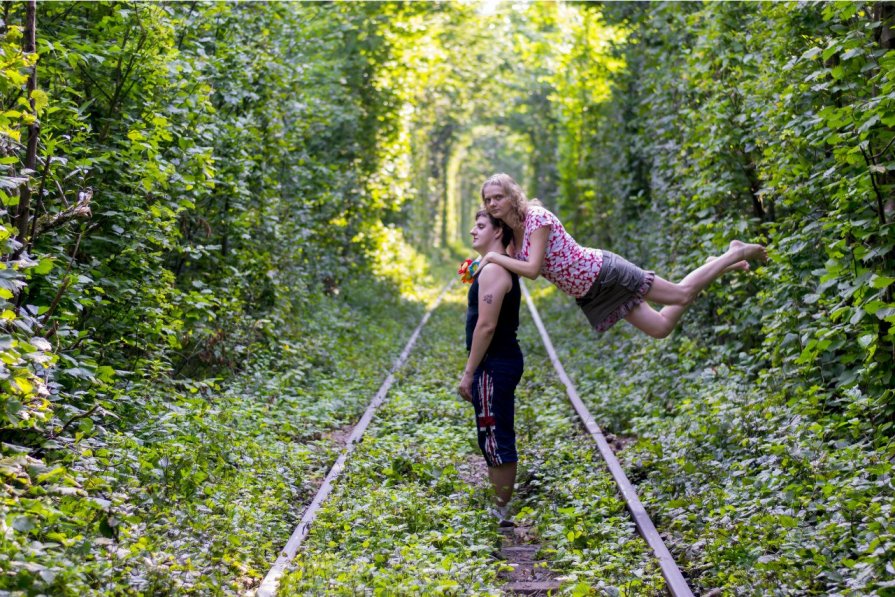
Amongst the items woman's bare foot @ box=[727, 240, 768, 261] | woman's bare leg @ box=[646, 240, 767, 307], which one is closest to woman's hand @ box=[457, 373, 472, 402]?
woman's bare leg @ box=[646, 240, 767, 307]

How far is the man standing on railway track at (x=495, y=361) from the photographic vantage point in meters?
5.96

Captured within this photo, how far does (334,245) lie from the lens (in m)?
17.9

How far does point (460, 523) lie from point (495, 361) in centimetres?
112

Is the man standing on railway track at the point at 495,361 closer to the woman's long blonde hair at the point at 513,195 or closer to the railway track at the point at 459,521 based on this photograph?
the woman's long blonde hair at the point at 513,195

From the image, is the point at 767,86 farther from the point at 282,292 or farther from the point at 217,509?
the point at 282,292

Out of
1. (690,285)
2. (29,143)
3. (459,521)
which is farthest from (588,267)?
(29,143)

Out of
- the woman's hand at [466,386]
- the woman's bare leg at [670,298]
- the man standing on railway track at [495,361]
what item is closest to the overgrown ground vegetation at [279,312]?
the man standing on railway track at [495,361]

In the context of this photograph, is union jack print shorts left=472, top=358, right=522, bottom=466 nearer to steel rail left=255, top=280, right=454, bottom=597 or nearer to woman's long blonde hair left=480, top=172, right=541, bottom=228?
woman's long blonde hair left=480, top=172, right=541, bottom=228

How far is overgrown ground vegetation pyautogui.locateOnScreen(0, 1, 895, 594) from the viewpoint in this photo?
4465 mm

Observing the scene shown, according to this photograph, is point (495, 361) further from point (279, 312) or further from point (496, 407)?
point (279, 312)

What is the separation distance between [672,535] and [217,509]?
280 cm

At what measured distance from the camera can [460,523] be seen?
5676 millimetres

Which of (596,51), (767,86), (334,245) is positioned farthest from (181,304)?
(596,51)

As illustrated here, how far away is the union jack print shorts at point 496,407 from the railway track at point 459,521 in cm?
41
